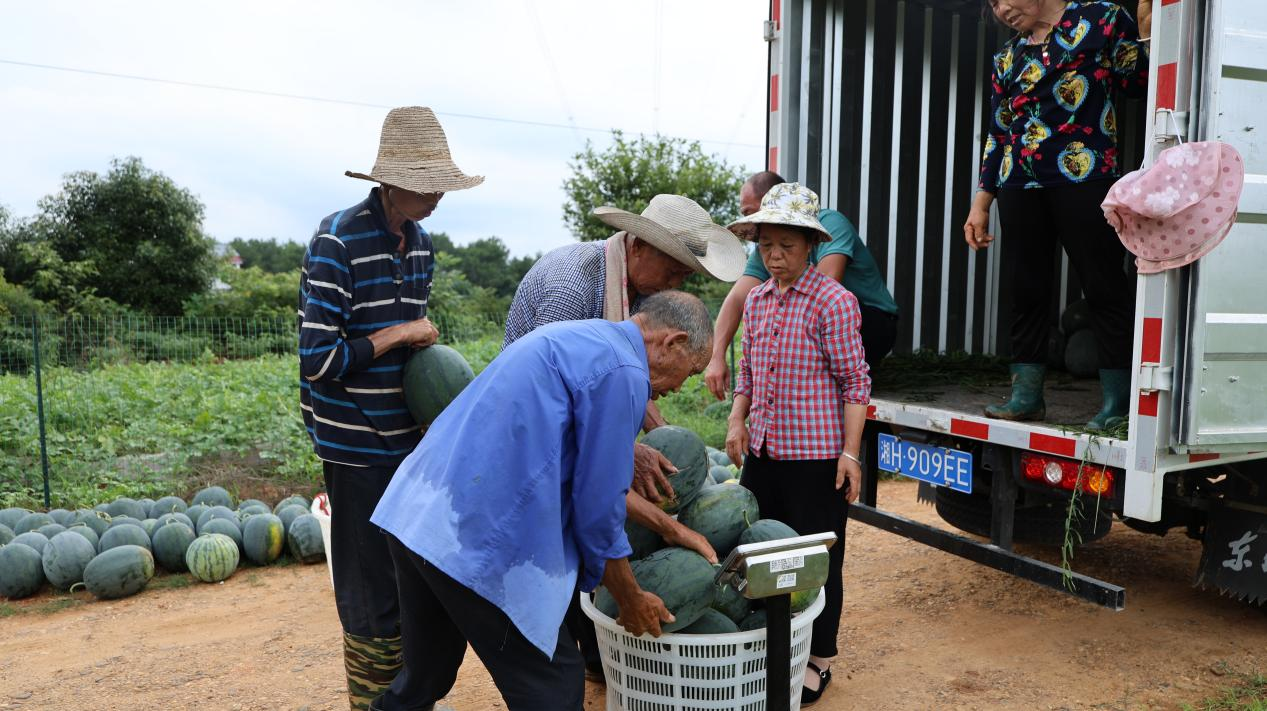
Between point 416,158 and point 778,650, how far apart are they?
204cm

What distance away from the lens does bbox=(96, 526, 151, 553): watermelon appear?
17.8 ft

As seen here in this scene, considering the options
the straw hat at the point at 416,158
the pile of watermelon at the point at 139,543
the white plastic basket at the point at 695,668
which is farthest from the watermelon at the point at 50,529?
the white plastic basket at the point at 695,668

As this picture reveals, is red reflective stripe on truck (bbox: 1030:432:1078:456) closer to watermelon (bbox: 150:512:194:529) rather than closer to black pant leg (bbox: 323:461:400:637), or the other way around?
black pant leg (bbox: 323:461:400:637)

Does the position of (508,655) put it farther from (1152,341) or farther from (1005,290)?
(1005,290)

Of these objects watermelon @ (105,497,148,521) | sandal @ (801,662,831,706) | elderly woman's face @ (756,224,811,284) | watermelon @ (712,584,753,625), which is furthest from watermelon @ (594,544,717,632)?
watermelon @ (105,497,148,521)

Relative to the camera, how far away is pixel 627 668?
2961mm

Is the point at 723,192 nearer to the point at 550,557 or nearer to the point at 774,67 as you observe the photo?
the point at 774,67

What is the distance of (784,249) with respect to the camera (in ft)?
11.5

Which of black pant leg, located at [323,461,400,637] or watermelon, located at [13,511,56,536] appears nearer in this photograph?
black pant leg, located at [323,461,400,637]

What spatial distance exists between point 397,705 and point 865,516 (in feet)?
8.87

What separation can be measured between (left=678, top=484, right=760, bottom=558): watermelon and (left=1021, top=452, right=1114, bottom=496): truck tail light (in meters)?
1.33

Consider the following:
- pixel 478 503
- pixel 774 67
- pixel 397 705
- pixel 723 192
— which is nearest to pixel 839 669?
pixel 397 705

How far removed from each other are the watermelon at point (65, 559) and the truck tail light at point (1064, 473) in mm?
5223

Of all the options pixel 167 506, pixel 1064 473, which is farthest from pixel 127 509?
pixel 1064 473
